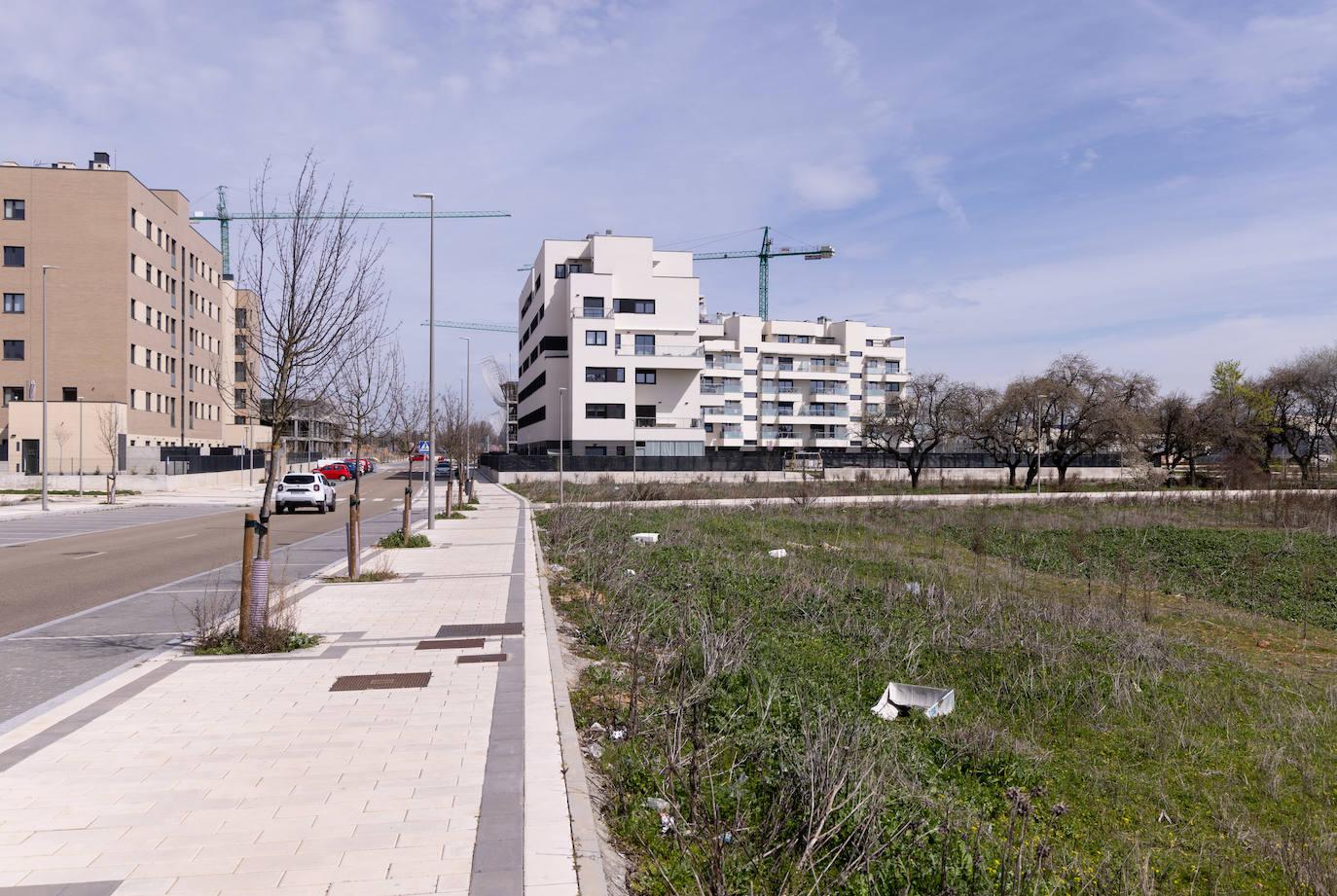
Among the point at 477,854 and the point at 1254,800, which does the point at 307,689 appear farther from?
the point at 1254,800

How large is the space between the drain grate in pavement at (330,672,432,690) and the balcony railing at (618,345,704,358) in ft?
187

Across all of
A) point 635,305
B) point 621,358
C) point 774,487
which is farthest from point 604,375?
point 774,487

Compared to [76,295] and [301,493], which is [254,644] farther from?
[76,295]

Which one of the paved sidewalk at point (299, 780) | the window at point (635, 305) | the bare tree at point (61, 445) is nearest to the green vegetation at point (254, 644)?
the paved sidewalk at point (299, 780)

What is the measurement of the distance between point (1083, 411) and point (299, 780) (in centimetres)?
5764

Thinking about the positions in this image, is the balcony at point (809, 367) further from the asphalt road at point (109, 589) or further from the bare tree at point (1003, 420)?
the asphalt road at point (109, 589)

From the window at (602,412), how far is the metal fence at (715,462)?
3.02 m

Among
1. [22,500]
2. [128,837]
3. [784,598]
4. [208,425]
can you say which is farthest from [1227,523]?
[208,425]

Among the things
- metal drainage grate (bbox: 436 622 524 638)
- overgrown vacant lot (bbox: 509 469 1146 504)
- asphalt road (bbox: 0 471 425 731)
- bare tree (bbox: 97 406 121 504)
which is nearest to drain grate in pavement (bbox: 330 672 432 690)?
metal drainage grate (bbox: 436 622 524 638)

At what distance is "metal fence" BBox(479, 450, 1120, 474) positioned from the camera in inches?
2356

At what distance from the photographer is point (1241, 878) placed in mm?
5309

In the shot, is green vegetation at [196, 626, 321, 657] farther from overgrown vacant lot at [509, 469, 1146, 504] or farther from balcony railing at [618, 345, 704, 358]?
balcony railing at [618, 345, 704, 358]

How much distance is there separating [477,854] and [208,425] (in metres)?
74.9

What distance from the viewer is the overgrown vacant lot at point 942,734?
4629 mm
